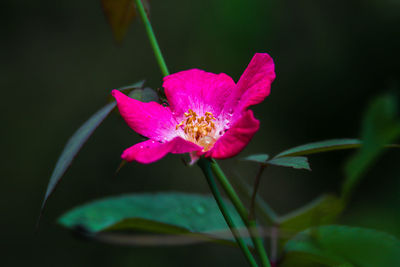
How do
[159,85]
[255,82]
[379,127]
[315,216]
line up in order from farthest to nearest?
[159,85] → [315,216] → [255,82] → [379,127]

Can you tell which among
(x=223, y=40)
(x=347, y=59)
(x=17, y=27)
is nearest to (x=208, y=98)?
(x=223, y=40)

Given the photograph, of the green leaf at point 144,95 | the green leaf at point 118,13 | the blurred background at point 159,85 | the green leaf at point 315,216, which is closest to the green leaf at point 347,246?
the green leaf at point 315,216

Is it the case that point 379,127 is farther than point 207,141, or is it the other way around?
point 207,141

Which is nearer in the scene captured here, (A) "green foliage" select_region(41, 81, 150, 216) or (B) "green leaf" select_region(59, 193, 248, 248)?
(A) "green foliage" select_region(41, 81, 150, 216)

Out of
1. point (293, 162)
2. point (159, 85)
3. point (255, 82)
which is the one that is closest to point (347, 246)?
point (293, 162)

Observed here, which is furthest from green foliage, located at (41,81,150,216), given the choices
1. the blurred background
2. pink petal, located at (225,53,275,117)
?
the blurred background

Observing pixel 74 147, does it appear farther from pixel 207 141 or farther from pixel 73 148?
pixel 207 141

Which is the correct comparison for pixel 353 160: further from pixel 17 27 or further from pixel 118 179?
pixel 17 27

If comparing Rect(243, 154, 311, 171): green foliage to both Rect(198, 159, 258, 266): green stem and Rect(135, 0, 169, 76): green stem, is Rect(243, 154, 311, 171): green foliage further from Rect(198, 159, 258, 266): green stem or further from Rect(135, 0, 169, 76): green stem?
Rect(135, 0, 169, 76): green stem
